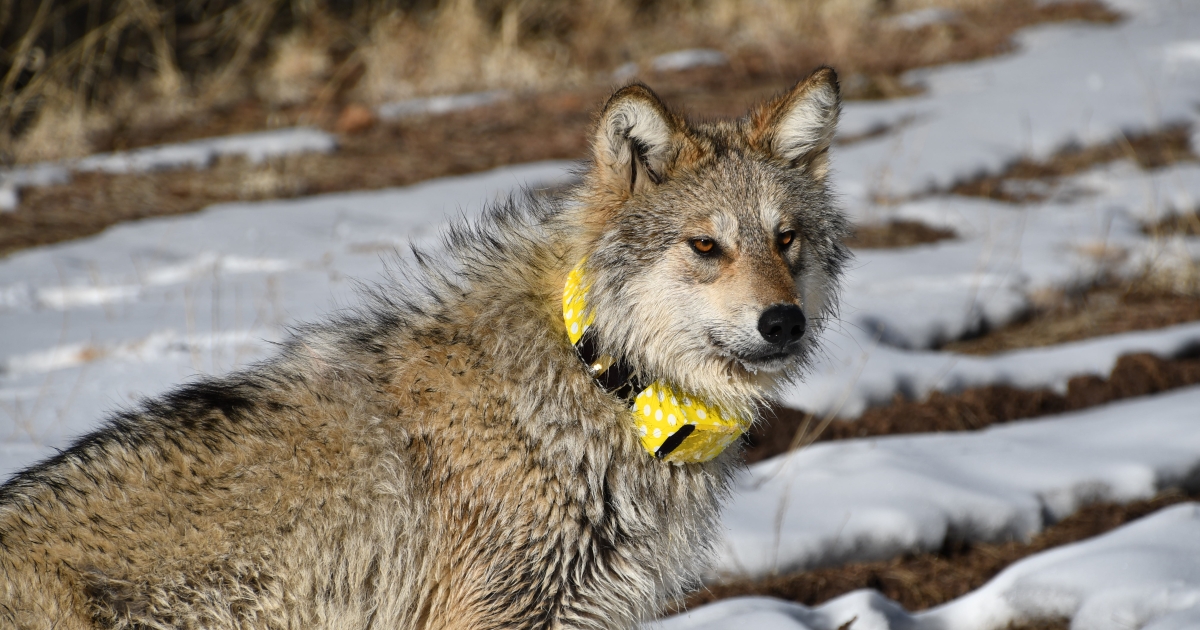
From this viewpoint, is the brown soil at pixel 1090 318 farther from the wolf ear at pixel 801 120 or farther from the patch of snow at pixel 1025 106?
the wolf ear at pixel 801 120

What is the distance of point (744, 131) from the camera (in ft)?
11.8

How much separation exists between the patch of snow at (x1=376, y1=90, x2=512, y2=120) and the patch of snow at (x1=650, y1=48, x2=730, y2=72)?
2.49 metres

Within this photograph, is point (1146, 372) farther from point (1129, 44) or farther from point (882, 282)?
point (1129, 44)

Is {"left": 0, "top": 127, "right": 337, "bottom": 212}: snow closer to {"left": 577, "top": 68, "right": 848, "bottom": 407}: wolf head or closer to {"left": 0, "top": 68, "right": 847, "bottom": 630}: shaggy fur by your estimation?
{"left": 0, "top": 68, "right": 847, "bottom": 630}: shaggy fur

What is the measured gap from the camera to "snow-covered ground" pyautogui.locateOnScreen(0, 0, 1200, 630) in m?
4.20

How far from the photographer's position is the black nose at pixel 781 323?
3092 millimetres

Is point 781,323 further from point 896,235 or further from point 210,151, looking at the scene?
point 210,151

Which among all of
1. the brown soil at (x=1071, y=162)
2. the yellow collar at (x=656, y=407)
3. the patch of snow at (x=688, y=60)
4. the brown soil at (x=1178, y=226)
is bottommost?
the brown soil at (x=1178, y=226)

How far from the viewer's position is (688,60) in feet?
46.3

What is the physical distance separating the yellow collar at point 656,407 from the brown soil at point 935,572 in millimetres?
1048

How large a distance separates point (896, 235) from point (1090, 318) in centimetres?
199

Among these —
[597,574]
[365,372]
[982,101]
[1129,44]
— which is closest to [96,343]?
[365,372]

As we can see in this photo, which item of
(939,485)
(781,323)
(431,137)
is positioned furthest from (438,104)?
(781,323)

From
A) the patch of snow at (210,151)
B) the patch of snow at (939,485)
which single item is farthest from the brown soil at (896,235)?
the patch of snow at (210,151)
